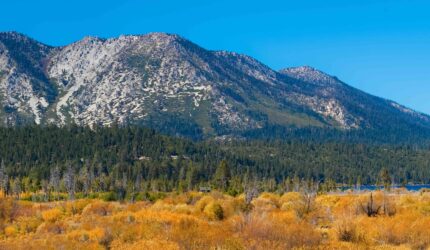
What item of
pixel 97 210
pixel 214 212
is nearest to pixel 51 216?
pixel 97 210

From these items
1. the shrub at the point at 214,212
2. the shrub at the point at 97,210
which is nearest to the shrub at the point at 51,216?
the shrub at the point at 97,210

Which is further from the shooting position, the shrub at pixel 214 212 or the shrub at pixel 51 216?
the shrub at pixel 51 216

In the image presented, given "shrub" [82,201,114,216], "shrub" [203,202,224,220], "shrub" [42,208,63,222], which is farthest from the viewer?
"shrub" [82,201,114,216]

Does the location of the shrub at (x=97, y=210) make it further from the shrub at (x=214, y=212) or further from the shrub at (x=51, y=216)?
the shrub at (x=214, y=212)

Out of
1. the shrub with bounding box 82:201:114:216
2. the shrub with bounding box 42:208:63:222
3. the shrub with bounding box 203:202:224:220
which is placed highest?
the shrub with bounding box 203:202:224:220

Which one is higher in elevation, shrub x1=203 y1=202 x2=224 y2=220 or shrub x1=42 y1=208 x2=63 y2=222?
shrub x1=203 y1=202 x2=224 y2=220

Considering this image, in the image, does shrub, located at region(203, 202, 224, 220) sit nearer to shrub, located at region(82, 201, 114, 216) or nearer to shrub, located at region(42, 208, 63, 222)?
shrub, located at region(82, 201, 114, 216)

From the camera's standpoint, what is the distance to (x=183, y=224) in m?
31.2

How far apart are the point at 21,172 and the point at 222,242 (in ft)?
561

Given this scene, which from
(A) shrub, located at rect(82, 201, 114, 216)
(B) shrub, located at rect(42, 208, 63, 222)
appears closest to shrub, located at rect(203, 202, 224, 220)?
(A) shrub, located at rect(82, 201, 114, 216)

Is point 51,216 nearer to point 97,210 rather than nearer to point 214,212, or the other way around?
point 97,210

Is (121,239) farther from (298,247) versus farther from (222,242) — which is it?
(298,247)

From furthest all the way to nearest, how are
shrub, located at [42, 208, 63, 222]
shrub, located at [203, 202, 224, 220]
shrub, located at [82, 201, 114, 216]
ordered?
shrub, located at [82, 201, 114, 216], shrub, located at [42, 208, 63, 222], shrub, located at [203, 202, 224, 220]

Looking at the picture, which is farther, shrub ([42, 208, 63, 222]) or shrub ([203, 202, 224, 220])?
shrub ([42, 208, 63, 222])
